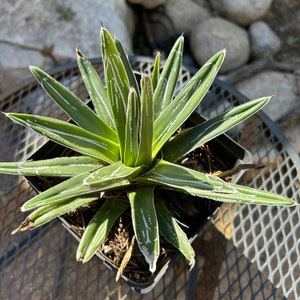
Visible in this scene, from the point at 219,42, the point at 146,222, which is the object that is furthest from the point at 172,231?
the point at 219,42

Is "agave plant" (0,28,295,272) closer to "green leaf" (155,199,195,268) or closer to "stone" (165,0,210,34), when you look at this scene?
"green leaf" (155,199,195,268)

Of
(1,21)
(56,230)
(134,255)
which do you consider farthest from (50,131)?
(1,21)

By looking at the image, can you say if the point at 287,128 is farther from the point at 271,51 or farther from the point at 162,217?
the point at 162,217

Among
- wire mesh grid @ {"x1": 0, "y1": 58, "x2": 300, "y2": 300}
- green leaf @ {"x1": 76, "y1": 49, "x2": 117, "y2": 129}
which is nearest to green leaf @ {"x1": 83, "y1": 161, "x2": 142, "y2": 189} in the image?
green leaf @ {"x1": 76, "y1": 49, "x2": 117, "y2": 129}

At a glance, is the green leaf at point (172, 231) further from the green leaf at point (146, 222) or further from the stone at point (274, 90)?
the stone at point (274, 90)

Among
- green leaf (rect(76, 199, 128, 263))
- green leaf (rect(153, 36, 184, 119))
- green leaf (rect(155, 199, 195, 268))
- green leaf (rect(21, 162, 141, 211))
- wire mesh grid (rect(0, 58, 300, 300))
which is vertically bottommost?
wire mesh grid (rect(0, 58, 300, 300))

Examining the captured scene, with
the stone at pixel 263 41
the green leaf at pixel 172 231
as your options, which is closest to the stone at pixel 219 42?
the stone at pixel 263 41
